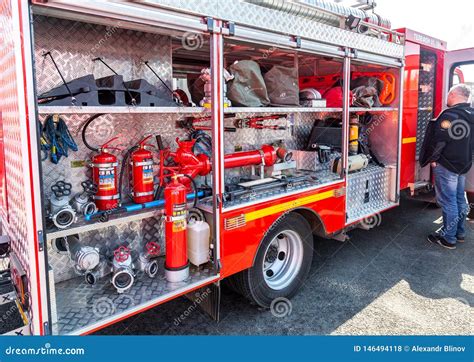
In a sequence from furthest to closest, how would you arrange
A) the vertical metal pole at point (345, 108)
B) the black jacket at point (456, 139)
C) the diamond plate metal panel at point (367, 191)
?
the black jacket at point (456, 139), the diamond plate metal panel at point (367, 191), the vertical metal pole at point (345, 108)

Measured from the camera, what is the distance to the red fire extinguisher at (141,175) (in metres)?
3.02

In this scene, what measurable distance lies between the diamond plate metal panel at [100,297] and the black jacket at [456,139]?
3.65 meters

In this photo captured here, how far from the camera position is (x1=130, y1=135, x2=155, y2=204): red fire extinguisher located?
3.02 metres

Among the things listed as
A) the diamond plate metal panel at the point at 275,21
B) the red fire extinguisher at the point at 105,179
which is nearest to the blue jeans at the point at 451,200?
the diamond plate metal panel at the point at 275,21

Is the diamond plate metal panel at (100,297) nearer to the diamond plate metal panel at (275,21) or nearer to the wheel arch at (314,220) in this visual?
the wheel arch at (314,220)

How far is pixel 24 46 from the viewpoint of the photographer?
1.90 metres

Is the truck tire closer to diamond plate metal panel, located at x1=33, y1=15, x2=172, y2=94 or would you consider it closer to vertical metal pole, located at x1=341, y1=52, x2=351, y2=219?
vertical metal pole, located at x1=341, y1=52, x2=351, y2=219

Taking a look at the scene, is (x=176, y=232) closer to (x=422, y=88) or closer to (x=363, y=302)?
(x=363, y=302)

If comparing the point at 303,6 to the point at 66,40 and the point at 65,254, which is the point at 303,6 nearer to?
the point at 66,40

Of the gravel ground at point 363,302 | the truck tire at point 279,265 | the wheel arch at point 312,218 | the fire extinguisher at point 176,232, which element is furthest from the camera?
the wheel arch at point 312,218

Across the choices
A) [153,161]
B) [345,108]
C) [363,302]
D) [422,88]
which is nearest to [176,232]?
[153,161]

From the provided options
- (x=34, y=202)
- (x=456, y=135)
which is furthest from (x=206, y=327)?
(x=456, y=135)

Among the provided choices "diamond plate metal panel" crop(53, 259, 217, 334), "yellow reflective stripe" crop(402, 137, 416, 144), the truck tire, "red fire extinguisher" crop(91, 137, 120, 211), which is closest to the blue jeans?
→ "yellow reflective stripe" crop(402, 137, 416, 144)

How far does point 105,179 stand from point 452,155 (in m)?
4.28
